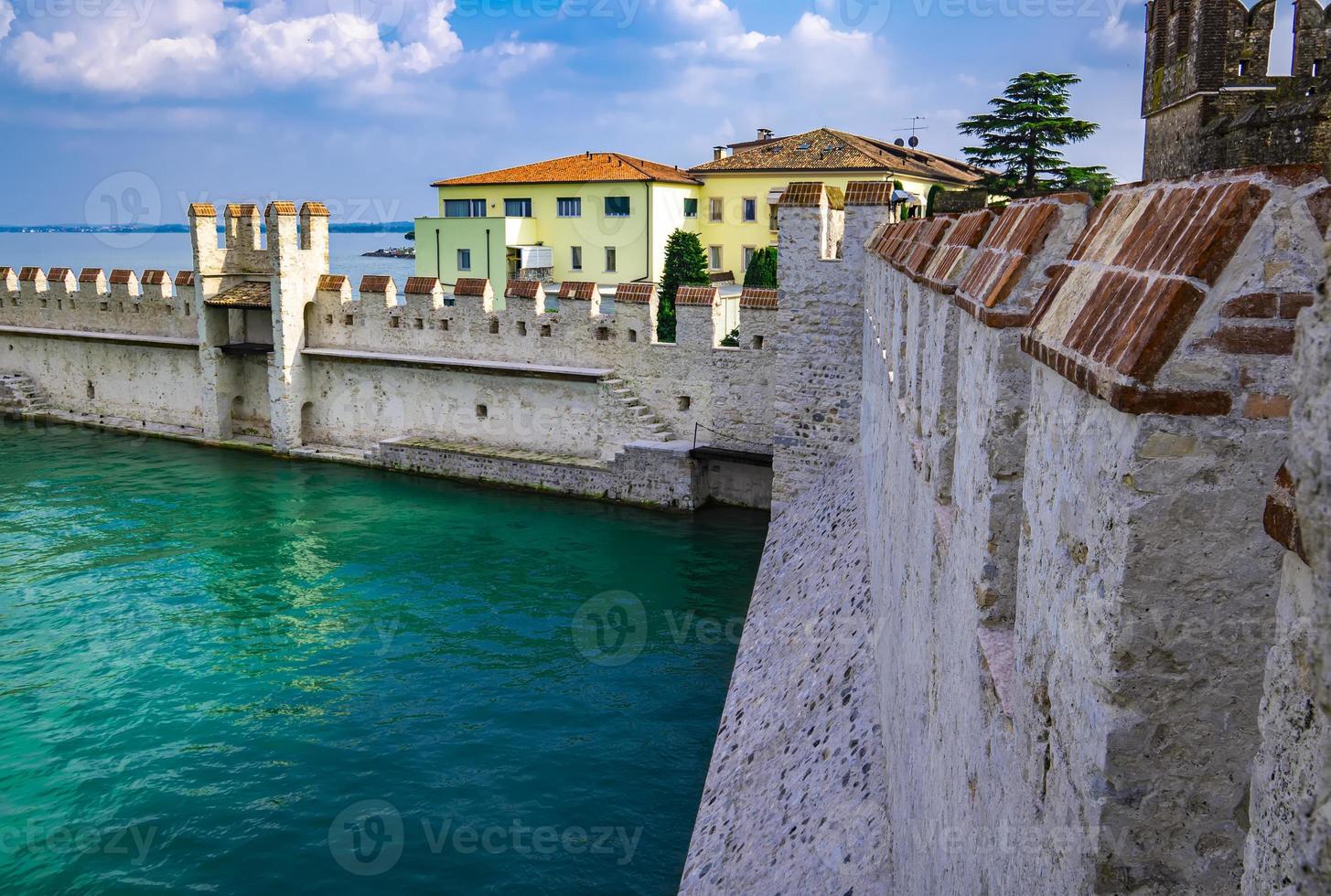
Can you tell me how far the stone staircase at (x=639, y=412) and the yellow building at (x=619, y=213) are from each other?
16945mm

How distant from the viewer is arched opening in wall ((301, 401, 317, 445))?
2228 centimetres

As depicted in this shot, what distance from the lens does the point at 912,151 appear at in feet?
134

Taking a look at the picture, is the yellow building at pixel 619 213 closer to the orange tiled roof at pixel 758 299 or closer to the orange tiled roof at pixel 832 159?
the orange tiled roof at pixel 832 159

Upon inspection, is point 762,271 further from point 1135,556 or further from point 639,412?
point 1135,556

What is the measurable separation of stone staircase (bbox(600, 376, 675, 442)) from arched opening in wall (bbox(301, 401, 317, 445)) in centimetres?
746

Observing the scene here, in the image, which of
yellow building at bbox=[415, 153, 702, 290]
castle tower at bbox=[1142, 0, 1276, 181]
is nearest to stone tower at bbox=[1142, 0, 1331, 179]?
castle tower at bbox=[1142, 0, 1276, 181]

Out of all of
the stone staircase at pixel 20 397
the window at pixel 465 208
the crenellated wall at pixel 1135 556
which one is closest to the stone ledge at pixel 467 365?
the stone staircase at pixel 20 397

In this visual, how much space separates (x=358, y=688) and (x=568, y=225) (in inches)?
1116

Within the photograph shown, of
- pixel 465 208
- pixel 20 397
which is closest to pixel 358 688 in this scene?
pixel 20 397

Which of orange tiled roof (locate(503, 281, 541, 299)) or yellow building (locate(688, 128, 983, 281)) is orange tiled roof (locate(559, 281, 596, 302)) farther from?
yellow building (locate(688, 128, 983, 281))

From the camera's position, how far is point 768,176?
35.7 metres

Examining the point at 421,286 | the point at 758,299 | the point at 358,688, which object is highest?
the point at 421,286

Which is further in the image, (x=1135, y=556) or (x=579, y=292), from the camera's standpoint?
(x=579, y=292)

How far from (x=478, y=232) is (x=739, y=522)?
2299 cm
